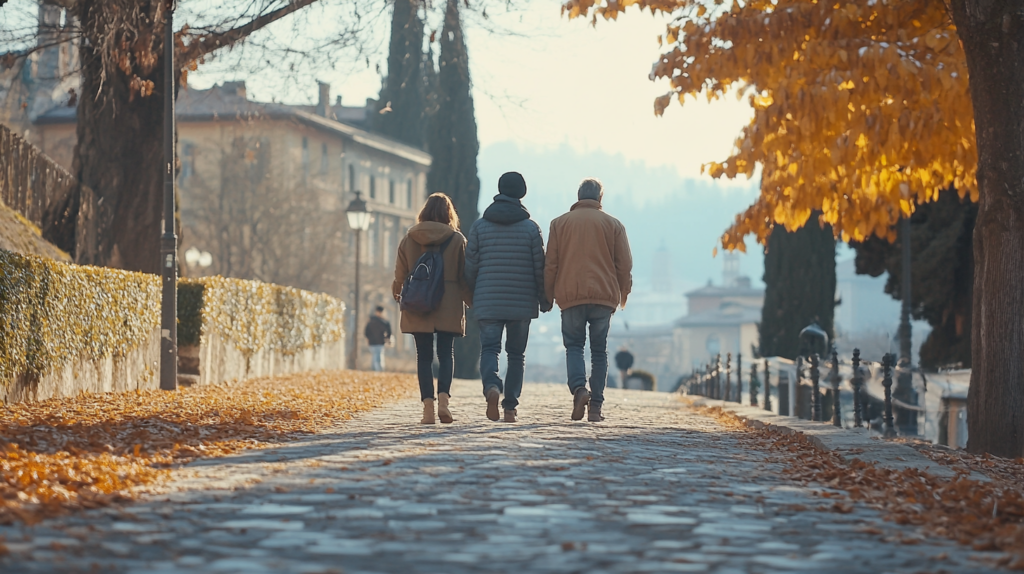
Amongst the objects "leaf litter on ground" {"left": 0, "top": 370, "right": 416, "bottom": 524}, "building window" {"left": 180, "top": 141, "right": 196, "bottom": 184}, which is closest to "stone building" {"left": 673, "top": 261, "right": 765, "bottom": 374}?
"building window" {"left": 180, "top": 141, "right": 196, "bottom": 184}

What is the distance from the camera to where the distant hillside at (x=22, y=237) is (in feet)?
50.0

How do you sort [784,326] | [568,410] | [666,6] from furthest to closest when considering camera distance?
1. [784,326]
2. [568,410]
3. [666,6]

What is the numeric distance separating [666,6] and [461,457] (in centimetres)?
622

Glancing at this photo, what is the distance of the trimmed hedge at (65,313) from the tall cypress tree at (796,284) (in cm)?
1972

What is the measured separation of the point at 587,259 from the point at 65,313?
5.00 metres

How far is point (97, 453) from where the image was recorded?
23.3 feet

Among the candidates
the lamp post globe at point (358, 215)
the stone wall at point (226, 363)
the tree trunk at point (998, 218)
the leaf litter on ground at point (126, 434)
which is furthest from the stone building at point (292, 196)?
the tree trunk at point (998, 218)

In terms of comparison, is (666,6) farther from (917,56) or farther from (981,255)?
(981,255)

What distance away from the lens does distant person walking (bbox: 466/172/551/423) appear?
964 centimetres

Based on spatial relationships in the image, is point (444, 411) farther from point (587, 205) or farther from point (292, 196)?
point (292, 196)

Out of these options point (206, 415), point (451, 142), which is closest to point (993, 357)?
A: point (206, 415)

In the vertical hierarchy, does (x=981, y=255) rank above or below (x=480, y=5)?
below

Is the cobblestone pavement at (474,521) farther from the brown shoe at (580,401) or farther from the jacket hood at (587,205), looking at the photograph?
the jacket hood at (587,205)

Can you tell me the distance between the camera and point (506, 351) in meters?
9.66
